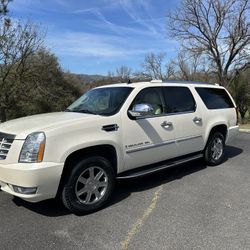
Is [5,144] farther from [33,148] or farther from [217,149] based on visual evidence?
[217,149]

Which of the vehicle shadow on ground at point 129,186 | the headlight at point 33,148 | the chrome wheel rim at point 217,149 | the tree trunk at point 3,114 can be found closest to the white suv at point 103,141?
the headlight at point 33,148

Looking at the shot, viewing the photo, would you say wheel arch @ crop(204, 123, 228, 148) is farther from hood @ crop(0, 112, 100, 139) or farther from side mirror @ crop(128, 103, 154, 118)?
hood @ crop(0, 112, 100, 139)

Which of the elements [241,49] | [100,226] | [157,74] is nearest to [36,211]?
[100,226]

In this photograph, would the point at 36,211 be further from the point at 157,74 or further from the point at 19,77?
the point at 157,74

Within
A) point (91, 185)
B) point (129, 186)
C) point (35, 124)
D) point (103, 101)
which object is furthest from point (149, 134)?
point (35, 124)

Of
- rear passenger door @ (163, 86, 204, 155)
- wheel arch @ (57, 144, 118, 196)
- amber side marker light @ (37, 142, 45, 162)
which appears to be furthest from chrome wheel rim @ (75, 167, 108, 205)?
rear passenger door @ (163, 86, 204, 155)

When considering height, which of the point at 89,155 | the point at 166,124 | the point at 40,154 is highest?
the point at 166,124

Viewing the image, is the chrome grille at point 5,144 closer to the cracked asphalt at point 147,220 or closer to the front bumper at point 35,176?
the front bumper at point 35,176

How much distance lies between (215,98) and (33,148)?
14.4ft

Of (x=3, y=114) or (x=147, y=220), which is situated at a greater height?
(x=3, y=114)

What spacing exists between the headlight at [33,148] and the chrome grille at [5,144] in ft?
0.81

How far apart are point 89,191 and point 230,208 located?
79.1 inches

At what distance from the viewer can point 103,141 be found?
14.3ft

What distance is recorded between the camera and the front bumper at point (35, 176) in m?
3.78
